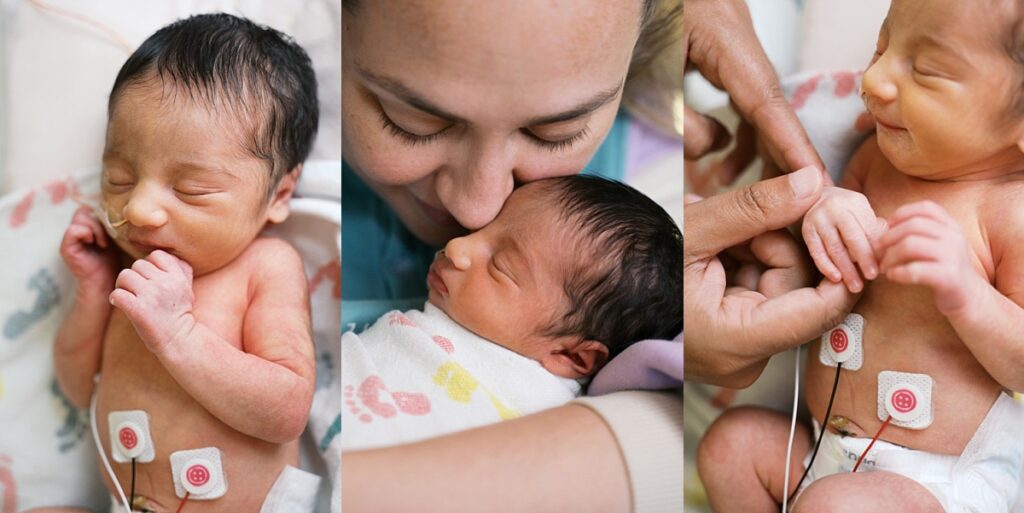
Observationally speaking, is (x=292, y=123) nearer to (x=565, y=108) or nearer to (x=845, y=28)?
(x=565, y=108)

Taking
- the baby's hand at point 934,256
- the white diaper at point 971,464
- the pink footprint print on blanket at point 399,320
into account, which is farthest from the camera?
the pink footprint print on blanket at point 399,320

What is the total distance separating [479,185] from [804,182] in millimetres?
429

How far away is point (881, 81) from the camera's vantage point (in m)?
1.16

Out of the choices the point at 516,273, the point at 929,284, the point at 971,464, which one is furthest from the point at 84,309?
the point at 971,464

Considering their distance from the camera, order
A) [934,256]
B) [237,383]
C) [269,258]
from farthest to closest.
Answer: [269,258]
[237,383]
[934,256]

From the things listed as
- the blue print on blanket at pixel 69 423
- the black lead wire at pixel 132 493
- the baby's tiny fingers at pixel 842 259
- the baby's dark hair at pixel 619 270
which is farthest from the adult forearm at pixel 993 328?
the blue print on blanket at pixel 69 423

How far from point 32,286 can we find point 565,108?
2.57 feet

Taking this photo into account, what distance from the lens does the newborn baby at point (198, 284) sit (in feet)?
3.84

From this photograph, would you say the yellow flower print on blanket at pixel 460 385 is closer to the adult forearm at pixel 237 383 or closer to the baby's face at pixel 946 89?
the adult forearm at pixel 237 383

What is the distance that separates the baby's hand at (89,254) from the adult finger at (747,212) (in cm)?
79

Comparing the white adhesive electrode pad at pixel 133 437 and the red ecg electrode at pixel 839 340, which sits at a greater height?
the red ecg electrode at pixel 839 340

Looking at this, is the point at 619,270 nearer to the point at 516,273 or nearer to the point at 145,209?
the point at 516,273

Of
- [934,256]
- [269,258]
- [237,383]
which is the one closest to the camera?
[934,256]

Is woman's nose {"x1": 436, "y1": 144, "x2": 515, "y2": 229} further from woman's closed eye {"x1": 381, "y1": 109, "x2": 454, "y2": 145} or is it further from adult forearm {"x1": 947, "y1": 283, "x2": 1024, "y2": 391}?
adult forearm {"x1": 947, "y1": 283, "x2": 1024, "y2": 391}
